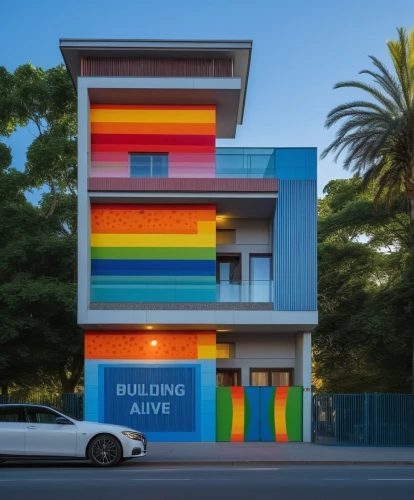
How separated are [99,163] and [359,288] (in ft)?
60.9

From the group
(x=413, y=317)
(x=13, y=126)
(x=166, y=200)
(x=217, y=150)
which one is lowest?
(x=413, y=317)

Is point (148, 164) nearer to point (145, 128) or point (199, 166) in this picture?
point (145, 128)

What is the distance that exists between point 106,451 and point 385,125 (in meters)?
19.2

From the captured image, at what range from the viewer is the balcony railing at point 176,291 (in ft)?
92.9

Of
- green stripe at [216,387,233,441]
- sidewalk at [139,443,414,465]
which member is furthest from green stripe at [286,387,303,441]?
green stripe at [216,387,233,441]

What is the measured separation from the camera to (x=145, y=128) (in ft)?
97.5

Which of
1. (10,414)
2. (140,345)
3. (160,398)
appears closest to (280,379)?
(160,398)

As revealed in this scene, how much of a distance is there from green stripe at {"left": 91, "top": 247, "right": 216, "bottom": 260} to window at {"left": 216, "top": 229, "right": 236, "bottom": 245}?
2346mm

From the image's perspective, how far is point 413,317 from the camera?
3597 cm

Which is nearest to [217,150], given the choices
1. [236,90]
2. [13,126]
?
[236,90]

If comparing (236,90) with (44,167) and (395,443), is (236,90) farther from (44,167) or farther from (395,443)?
(44,167)

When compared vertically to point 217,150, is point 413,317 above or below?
below

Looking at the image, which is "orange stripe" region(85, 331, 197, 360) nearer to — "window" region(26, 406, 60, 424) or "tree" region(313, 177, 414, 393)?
"window" region(26, 406, 60, 424)

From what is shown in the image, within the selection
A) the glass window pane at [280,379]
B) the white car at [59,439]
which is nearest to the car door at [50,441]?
the white car at [59,439]
